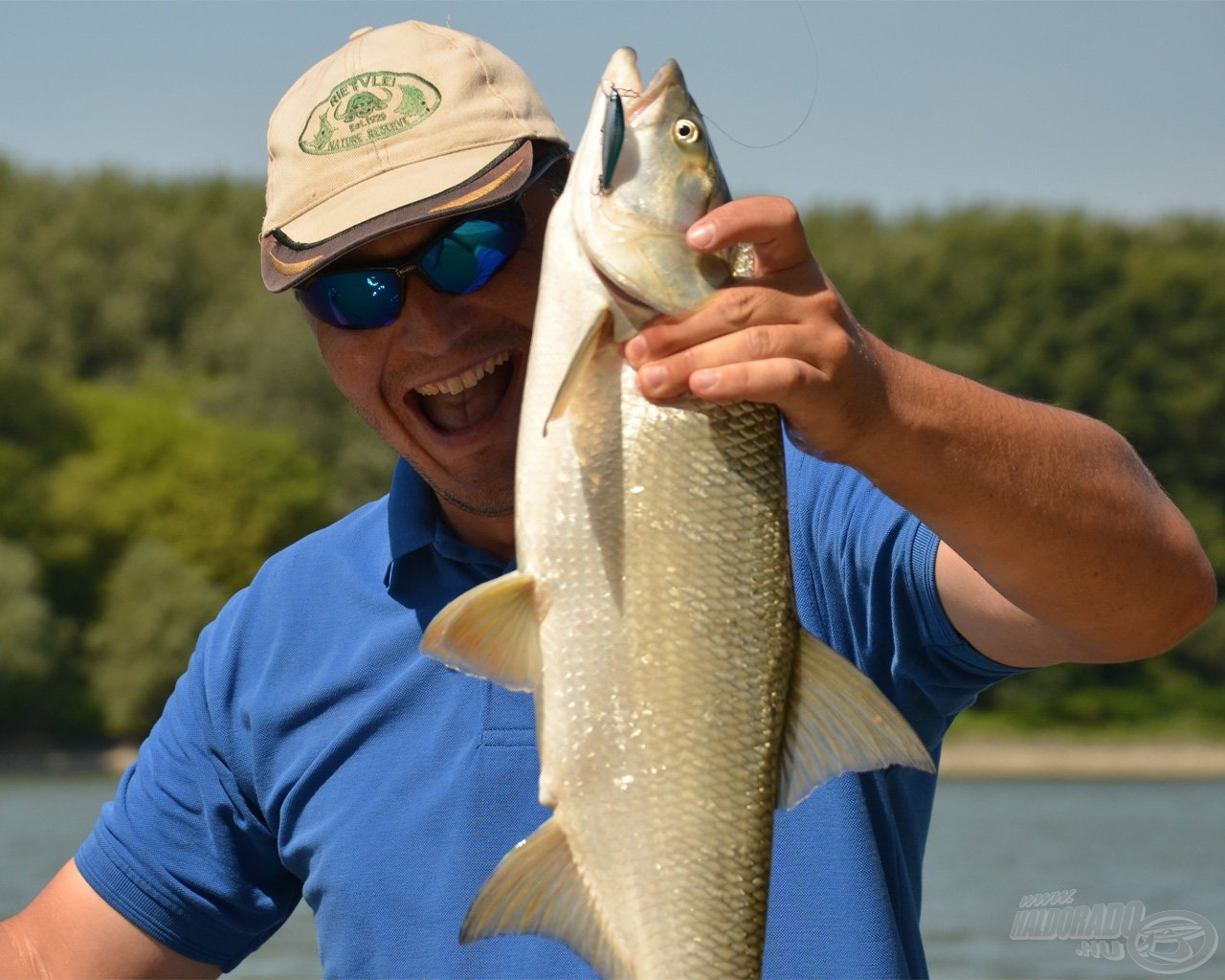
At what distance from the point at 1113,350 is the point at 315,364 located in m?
28.3

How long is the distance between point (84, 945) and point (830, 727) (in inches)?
83.4

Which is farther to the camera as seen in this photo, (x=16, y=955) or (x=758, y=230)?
(x=16, y=955)

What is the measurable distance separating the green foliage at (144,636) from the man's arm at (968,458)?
40.5m

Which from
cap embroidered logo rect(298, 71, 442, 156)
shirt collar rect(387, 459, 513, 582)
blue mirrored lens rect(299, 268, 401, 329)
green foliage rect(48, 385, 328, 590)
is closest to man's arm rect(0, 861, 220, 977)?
shirt collar rect(387, 459, 513, 582)

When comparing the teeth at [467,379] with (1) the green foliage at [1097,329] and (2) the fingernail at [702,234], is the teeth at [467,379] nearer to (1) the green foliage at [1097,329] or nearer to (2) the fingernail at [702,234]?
(2) the fingernail at [702,234]

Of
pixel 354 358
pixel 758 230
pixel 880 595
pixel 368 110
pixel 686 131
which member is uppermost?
pixel 368 110

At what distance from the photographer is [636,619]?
8.25 ft

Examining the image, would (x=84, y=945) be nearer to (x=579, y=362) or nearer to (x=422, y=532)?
(x=422, y=532)

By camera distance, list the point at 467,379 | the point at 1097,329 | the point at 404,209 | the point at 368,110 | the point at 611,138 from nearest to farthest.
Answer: the point at 611,138
the point at 404,209
the point at 368,110
the point at 467,379
the point at 1097,329

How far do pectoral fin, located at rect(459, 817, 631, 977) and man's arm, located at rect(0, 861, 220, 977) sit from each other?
158 centimetres

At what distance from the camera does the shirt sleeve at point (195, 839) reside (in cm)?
374

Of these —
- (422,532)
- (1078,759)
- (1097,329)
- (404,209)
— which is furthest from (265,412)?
(404,209)

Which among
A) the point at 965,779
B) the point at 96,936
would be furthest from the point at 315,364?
the point at 96,936

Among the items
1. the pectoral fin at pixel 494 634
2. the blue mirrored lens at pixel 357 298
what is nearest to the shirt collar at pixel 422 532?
the blue mirrored lens at pixel 357 298
